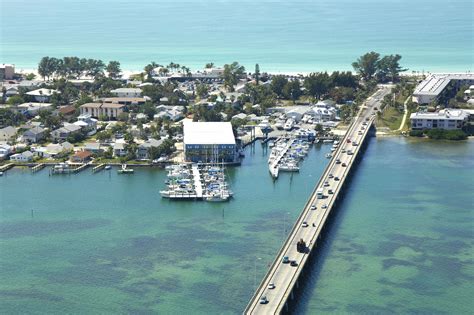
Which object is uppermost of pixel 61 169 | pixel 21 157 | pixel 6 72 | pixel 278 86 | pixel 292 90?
pixel 6 72

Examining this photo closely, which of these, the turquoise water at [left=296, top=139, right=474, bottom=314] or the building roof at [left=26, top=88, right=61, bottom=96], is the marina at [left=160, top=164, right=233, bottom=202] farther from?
the building roof at [left=26, top=88, right=61, bottom=96]

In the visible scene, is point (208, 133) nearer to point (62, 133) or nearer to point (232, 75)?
point (62, 133)

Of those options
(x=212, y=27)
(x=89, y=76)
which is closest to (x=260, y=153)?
(x=89, y=76)

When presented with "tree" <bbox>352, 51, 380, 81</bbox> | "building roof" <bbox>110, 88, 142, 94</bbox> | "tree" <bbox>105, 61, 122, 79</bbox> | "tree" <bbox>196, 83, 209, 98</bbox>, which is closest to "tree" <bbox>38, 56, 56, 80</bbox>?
"tree" <bbox>105, 61, 122, 79</bbox>

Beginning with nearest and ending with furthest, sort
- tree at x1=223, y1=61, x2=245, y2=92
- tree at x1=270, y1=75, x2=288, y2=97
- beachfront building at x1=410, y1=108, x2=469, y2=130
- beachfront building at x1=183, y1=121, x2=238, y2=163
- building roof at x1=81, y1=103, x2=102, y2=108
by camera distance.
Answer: beachfront building at x1=183, y1=121, x2=238, y2=163 → beachfront building at x1=410, y1=108, x2=469, y2=130 → building roof at x1=81, y1=103, x2=102, y2=108 → tree at x1=270, y1=75, x2=288, y2=97 → tree at x1=223, y1=61, x2=245, y2=92

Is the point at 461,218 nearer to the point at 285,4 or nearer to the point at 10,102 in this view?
the point at 10,102

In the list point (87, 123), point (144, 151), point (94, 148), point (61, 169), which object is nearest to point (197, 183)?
point (144, 151)
